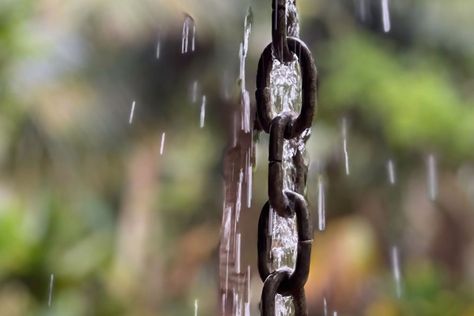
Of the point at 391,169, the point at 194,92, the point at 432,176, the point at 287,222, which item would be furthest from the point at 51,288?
the point at 287,222

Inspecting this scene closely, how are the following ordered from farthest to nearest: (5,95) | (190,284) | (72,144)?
(190,284) → (72,144) → (5,95)

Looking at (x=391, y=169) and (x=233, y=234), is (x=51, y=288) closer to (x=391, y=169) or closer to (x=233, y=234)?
(x=391, y=169)

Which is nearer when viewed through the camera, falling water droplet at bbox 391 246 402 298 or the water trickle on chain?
the water trickle on chain

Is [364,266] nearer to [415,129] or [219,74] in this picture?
[415,129]

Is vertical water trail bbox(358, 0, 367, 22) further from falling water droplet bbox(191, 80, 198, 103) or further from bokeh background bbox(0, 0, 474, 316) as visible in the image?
falling water droplet bbox(191, 80, 198, 103)

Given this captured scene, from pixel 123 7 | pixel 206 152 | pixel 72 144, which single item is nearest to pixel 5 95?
pixel 72 144

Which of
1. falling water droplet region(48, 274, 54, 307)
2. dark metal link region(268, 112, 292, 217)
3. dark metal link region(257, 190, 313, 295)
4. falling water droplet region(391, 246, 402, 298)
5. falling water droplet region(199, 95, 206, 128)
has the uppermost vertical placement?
falling water droplet region(199, 95, 206, 128)

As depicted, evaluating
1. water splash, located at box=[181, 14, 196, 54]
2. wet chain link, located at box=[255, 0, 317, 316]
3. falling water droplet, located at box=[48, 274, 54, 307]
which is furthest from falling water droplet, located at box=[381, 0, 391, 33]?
wet chain link, located at box=[255, 0, 317, 316]
